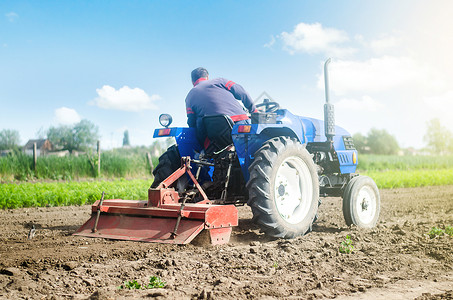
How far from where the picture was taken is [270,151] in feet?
14.2

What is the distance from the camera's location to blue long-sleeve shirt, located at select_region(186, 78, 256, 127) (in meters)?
4.87

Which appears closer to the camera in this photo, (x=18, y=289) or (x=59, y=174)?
(x=18, y=289)

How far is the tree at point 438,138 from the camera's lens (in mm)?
85375

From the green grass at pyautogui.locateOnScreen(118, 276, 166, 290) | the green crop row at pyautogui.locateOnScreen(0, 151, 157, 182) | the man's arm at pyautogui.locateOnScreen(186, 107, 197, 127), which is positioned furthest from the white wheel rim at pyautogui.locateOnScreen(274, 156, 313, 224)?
the green crop row at pyautogui.locateOnScreen(0, 151, 157, 182)

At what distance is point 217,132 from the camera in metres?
4.91

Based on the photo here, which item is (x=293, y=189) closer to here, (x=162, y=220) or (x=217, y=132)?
(x=217, y=132)

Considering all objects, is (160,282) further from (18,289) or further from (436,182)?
(436,182)

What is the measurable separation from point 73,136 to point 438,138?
72.5 metres

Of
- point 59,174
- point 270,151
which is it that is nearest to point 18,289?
point 270,151

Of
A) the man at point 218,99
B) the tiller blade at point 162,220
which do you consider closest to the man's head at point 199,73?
the man at point 218,99

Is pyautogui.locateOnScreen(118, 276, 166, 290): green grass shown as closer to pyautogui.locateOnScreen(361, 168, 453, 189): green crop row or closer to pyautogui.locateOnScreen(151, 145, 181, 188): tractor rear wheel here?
pyautogui.locateOnScreen(151, 145, 181, 188): tractor rear wheel

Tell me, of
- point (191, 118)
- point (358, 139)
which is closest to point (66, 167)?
point (191, 118)

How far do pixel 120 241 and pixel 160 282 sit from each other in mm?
1401

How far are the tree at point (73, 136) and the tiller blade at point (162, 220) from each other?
46.0m
